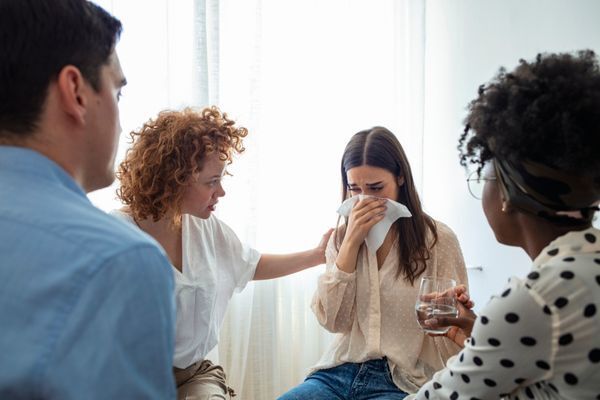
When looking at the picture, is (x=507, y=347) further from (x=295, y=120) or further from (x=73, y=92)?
(x=295, y=120)

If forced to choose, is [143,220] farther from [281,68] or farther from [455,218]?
[455,218]

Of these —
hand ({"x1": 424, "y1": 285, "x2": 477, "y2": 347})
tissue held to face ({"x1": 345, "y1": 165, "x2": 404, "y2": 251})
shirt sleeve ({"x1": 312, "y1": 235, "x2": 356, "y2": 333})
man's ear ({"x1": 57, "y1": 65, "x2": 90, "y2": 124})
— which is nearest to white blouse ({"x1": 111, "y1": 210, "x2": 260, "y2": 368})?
shirt sleeve ({"x1": 312, "y1": 235, "x2": 356, "y2": 333})

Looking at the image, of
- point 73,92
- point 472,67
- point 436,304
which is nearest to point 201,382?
point 436,304

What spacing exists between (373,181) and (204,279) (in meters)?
0.63

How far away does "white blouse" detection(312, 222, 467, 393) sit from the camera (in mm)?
1766

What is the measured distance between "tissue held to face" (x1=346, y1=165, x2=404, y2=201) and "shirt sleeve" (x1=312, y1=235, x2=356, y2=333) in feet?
0.90

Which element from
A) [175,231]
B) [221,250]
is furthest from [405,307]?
[175,231]

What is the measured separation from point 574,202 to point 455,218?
185 centimetres

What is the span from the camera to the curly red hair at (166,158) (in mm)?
1789

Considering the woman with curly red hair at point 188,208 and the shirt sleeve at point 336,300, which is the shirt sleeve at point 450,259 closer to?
the shirt sleeve at point 336,300

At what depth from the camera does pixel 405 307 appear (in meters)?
1.81

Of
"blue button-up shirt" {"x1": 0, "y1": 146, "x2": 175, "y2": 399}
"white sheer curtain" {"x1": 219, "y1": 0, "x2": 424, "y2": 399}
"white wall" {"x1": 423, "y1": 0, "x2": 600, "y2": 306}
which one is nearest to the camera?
"blue button-up shirt" {"x1": 0, "y1": 146, "x2": 175, "y2": 399}

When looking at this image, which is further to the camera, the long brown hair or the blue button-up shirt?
the long brown hair

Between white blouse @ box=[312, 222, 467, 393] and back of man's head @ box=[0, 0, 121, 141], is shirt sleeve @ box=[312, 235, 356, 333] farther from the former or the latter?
back of man's head @ box=[0, 0, 121, 141]
